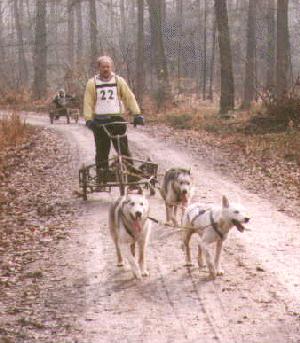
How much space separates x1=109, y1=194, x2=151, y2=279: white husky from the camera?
645cm

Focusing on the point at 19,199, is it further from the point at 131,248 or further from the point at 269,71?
the point at 269,71

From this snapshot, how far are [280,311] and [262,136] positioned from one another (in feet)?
39.8

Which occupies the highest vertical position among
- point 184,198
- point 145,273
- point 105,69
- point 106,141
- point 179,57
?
point 179,57

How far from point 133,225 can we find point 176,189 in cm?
191

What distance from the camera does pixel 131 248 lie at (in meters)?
7.09

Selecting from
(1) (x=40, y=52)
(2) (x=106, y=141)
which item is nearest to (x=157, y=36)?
(1) (x=40, y=52)

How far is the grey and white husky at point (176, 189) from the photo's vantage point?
8.30m

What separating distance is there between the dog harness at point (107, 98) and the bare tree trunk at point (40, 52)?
26780 millimetres

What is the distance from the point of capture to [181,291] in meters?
6.29

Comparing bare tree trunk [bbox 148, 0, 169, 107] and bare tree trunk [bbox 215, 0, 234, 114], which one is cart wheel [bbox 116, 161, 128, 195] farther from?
bare tree trunk [bbox 148, 0, 169, 107]

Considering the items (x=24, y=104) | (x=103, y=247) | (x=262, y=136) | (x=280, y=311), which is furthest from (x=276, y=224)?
(x=24, y=104)

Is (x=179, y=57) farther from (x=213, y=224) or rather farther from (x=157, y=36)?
(x=213, y=224)

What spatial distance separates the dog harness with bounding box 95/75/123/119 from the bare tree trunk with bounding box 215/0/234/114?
13.2 metres

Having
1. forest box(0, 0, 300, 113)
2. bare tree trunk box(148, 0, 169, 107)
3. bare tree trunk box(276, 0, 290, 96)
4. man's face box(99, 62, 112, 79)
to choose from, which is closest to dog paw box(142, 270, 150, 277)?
man's face box(99, 62, 112, 79)
